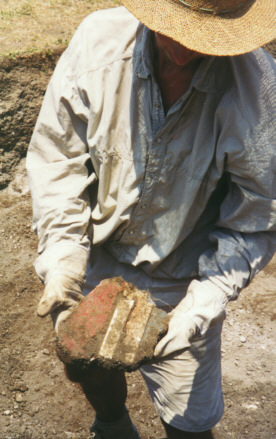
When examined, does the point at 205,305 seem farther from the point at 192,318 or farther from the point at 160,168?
the point at 160,168

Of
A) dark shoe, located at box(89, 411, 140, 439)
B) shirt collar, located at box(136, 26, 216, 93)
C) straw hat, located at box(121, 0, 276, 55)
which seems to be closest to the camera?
straw hat, located at box(121, 0, 276, 55)

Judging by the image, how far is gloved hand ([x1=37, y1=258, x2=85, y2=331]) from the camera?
76.0 inches

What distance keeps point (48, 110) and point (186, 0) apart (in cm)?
68

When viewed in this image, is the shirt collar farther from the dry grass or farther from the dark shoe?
the dry grass

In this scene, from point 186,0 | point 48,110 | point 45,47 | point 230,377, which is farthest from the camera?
point 45,47

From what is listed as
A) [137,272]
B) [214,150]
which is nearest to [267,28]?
[214,150]

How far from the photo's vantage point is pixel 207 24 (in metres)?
1.65

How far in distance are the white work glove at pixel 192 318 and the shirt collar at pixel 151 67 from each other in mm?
725

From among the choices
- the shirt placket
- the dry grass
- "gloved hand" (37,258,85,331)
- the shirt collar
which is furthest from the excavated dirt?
the shirt collar

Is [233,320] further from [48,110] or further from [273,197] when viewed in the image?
[48,110]

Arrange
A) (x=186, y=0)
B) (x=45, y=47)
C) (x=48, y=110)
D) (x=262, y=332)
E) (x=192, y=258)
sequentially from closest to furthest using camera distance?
(x=186, y=0) → (x=48, y=110) → (x=192, y=258) → (x=262, y=332) → (x=45, y=47)

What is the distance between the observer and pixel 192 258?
2227 mm

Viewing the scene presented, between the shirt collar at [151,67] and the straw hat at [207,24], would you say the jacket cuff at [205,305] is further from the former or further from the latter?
the straw hat at [207,24]

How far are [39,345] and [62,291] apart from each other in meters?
1.35
